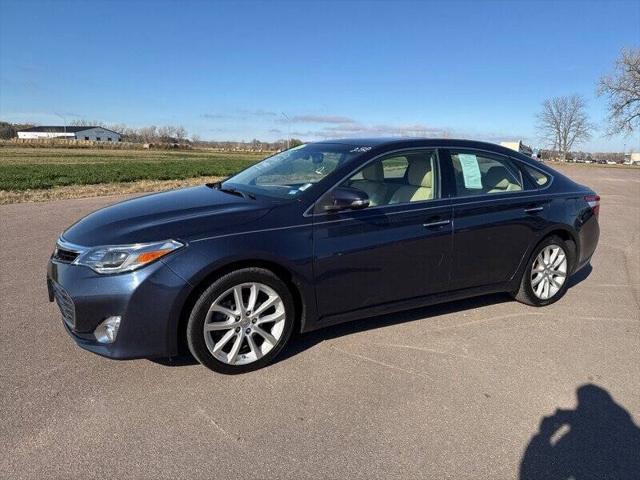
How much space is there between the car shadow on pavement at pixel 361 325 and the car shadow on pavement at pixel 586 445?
1.62m

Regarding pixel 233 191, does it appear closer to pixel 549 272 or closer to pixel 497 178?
pixel 497 178

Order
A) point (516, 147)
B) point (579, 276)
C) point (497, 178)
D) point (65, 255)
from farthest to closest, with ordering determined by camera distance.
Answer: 1. point (516, 147)
2. point (579, 276)
3. point (497, 178)
4. point (65, 255)

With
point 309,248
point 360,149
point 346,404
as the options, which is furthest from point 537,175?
point 346,404

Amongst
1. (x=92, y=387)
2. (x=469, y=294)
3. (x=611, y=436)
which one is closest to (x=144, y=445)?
(x=92, y=387)

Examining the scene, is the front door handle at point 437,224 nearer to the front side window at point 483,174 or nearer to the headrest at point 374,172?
the front side window at point 483,174

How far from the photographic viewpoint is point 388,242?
12.8ft

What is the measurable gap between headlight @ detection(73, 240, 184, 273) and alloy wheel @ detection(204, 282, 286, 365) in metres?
0.47

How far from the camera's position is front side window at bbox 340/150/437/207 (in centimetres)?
409

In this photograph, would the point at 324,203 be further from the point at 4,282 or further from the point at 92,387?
the point at 4,282

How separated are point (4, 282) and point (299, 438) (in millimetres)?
4147

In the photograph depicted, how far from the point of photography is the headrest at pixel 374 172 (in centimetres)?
409

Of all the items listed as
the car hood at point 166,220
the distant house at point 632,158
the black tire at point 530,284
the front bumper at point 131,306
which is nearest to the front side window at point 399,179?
the car hood at point 166,220

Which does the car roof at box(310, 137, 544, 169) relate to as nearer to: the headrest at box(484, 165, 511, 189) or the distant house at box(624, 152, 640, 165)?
the headrest at box(484, 165, 511, 189)

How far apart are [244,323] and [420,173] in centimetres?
204
